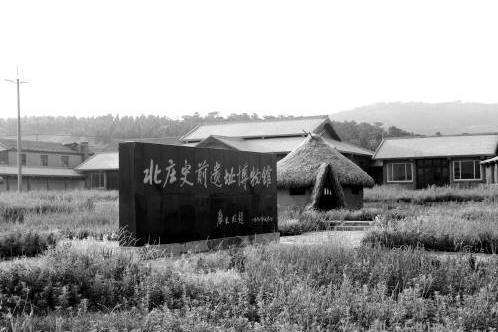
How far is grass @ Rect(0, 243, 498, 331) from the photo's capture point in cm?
604

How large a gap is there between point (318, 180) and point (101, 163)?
107ft

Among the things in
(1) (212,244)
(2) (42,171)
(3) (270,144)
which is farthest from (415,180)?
(1) (212,244)

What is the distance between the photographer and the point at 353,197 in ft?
90.3

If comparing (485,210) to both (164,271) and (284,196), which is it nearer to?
(284,196)

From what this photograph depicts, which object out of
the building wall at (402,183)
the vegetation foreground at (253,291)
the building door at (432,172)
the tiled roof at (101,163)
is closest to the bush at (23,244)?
the vegetation foreground at (253,291)

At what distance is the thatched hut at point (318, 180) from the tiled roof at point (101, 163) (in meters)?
26.1

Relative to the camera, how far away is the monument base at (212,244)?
11731 millimetres

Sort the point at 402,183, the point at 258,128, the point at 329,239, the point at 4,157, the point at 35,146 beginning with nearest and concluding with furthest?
the point at 329,239 → the point at 402,183 → the point at 258,128 → the point at 4,157 → the point at 35,146

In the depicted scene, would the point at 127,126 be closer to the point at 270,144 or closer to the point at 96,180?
the point at 96,180

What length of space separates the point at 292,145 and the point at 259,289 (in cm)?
3534

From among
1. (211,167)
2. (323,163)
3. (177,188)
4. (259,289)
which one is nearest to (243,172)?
(211,167)

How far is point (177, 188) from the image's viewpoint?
Result: 12.2 metres

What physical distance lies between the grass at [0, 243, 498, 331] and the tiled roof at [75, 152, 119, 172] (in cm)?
4257

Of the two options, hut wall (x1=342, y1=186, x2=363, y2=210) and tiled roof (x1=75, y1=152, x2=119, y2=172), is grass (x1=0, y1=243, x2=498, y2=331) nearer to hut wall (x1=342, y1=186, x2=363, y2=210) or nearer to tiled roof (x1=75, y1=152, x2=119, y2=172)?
hut wall (x1=342, y1=186, x2=363, y2=210)
